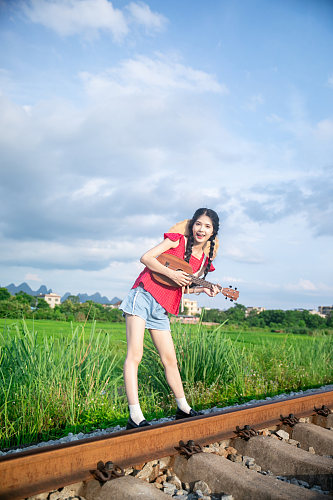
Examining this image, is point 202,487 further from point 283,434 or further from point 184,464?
point 283,434

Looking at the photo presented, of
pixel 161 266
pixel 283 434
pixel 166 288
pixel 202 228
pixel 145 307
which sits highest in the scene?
pixel 202 228

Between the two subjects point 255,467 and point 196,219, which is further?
point 196,219

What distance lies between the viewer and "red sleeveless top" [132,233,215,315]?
367 centimetres

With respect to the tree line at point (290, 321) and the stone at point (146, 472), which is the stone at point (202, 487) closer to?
the stone at point (146, 472)

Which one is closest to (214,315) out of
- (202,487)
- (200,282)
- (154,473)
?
(200,282)

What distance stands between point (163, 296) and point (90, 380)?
4.76 ft

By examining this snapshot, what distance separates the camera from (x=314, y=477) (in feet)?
8.90

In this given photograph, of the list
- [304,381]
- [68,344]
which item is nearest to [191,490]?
[68,344]

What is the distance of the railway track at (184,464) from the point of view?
7.48 feet

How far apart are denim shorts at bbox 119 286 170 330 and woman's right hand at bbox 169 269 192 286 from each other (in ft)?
0.88

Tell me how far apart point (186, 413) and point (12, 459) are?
1944mm

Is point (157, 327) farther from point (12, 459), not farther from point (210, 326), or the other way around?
point (210, 326)

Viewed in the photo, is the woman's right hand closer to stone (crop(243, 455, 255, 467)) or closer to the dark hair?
the dark hair

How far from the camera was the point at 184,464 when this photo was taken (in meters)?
2.78
